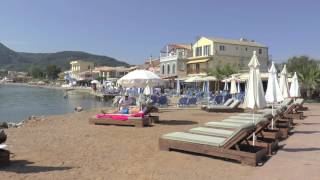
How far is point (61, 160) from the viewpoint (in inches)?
358


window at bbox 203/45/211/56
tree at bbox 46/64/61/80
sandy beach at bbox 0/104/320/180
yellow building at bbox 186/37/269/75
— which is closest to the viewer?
sandy beach at bbox 0/104/320/180

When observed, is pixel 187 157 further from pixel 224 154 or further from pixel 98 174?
pixel 98 174

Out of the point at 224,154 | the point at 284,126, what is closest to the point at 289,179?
the point at 224,154

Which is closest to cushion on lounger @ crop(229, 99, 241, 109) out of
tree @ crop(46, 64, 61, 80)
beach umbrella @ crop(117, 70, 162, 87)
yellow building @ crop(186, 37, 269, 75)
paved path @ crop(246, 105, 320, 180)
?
beach umbrella @ crop(117, 70, 162, 87)

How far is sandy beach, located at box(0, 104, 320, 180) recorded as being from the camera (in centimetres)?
780

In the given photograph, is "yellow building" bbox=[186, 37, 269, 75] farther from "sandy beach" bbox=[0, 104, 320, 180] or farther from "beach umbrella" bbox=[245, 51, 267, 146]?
"sandy beach" bbox=[0, 104, 320, 180]

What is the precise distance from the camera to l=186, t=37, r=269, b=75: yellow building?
204ft

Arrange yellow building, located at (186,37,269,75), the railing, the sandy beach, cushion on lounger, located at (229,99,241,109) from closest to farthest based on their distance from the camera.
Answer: the sandy beach → cushion on lounger, located at (229,99,241,109) → yellow building, located at (186,37,269,75) → the railing

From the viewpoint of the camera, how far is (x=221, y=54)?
2468 inches

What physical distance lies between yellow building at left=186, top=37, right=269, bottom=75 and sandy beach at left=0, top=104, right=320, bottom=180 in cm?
4905

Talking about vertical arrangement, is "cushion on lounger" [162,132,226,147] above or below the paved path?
above

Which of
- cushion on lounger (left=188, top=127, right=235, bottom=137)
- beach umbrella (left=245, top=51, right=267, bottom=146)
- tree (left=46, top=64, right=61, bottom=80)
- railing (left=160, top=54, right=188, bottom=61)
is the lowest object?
cushion on lounger (left=188, top=127, right=235, bottom=137)

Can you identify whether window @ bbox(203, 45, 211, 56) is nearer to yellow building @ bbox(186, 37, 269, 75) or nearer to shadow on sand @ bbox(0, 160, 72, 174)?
yellow building @ bbox(186, 37, 269, 75)

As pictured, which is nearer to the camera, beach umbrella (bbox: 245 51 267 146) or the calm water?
beach umbrella (bbox: 245 51 267 146)
